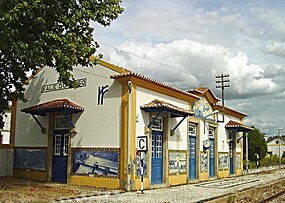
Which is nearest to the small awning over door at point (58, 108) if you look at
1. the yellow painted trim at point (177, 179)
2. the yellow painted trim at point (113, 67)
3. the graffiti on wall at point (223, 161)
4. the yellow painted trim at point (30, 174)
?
the yellow painted trim at point (113, 67)

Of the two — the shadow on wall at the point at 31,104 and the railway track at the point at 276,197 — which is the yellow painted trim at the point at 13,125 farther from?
the railway track at the point at 276,197

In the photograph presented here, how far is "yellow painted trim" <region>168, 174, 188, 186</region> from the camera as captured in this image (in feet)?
54.0

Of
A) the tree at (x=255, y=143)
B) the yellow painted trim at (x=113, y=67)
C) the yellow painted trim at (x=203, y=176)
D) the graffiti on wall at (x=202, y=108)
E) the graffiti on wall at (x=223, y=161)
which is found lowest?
the yellow painted trim at (x=203, y=176)

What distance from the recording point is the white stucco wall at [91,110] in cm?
1483

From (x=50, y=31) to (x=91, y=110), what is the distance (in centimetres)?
455

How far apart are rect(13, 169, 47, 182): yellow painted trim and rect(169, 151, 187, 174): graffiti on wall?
17.7 feet

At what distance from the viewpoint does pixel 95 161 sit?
15.1m

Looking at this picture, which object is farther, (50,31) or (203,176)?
(203,176)

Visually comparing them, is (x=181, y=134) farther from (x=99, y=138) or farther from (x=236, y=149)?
(x=236, y=149)

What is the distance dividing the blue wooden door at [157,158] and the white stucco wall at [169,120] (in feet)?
1.63

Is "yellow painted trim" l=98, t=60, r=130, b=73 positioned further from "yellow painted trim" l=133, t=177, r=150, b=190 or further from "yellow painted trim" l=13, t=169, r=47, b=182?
"yellow painted trim" l=13, t=169, r=47, b=182

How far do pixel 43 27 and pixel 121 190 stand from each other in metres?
6.18

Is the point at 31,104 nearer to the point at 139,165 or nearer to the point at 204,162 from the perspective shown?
the point at 139,165

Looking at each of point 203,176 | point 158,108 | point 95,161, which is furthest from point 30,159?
point 203,176
